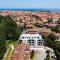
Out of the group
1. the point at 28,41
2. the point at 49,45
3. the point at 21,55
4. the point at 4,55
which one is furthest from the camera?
the point at 28,41

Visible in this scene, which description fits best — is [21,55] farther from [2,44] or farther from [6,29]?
[6,29]

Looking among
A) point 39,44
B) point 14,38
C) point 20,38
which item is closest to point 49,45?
point 39,44

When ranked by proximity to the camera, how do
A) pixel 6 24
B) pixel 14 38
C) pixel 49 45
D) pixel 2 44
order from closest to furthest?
1. pixel 2 44
2. pixel 49 45
3. pixel 14 38
4. pixel 6 24

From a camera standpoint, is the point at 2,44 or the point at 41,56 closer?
the point at 41,56

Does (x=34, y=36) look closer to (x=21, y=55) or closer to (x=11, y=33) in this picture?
(x=11, y=33)

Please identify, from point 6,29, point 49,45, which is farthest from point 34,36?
point 6,29

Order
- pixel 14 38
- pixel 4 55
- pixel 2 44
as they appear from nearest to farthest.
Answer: pixel 4 55
pixel 2 44
pixel 14 38

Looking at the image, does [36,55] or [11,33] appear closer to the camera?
[36,55]

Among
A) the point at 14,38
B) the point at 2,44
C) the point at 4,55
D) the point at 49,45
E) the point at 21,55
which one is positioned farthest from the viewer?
the point at 14,38
